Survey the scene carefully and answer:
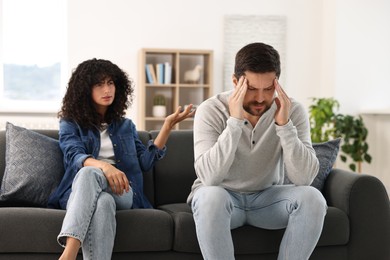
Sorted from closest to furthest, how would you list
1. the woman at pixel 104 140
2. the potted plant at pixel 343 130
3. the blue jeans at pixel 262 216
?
1. the blue jeans at pixel 262 216
2. the woman at pixel 104 140
3. the potted plant at pixel 343 130

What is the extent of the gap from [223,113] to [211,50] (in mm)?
3969

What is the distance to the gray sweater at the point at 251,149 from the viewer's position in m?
2.79


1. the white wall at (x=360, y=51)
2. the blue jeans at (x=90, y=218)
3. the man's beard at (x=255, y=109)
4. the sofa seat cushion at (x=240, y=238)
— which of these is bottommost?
the sofa seat cushion at (x=240, y=238)

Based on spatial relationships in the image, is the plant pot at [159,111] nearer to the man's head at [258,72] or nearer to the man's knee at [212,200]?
the man's head at [258,72]

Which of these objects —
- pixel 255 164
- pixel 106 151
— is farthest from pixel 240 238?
→ pixel 106 151

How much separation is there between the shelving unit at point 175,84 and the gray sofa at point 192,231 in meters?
3.50

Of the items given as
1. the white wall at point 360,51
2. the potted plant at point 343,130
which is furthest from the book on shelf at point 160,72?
the white wall at point 360,51

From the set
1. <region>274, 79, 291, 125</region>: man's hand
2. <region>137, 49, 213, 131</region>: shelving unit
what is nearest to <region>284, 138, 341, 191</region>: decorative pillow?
<region>274, 79, 291, 125</region>: man's hand

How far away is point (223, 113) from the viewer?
2957mm

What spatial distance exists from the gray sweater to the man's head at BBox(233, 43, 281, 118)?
0.42 ft

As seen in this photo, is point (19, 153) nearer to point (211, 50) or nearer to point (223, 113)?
point (223, 113)

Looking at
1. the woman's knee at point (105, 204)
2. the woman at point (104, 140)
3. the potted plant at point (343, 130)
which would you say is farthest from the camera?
the potted plant at point (343, 130)

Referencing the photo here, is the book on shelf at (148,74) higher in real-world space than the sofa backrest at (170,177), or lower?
higher

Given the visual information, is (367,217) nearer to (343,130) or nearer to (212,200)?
(212,200)
